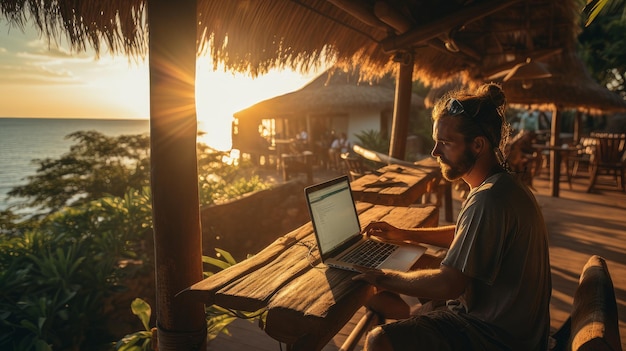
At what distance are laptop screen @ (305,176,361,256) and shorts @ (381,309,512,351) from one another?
49 cm

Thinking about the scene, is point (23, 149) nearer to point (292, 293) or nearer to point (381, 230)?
point (381, 230)

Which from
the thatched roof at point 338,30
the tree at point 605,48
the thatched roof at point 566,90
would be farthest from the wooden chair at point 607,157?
the tree at point 605,48

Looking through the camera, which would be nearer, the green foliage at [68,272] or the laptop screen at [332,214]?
the laptop screen at [332,214]

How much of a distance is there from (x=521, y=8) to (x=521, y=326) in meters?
5.13

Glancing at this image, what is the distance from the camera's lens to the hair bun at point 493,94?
1.78m

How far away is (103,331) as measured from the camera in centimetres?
485

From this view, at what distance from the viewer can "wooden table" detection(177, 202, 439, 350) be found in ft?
4.41

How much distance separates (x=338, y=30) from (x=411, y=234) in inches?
107

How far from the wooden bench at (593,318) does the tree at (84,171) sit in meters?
10.8

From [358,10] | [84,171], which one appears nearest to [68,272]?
[358,10]

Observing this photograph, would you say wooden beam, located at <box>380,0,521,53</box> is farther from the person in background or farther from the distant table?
the person in background

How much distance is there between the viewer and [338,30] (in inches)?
165

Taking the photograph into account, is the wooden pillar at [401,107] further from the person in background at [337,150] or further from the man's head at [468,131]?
the person in background at [337,150]

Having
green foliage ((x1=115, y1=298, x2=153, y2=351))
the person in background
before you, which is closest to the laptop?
green foliage ((x1=115, y1=298, x2=153, y2=351))
